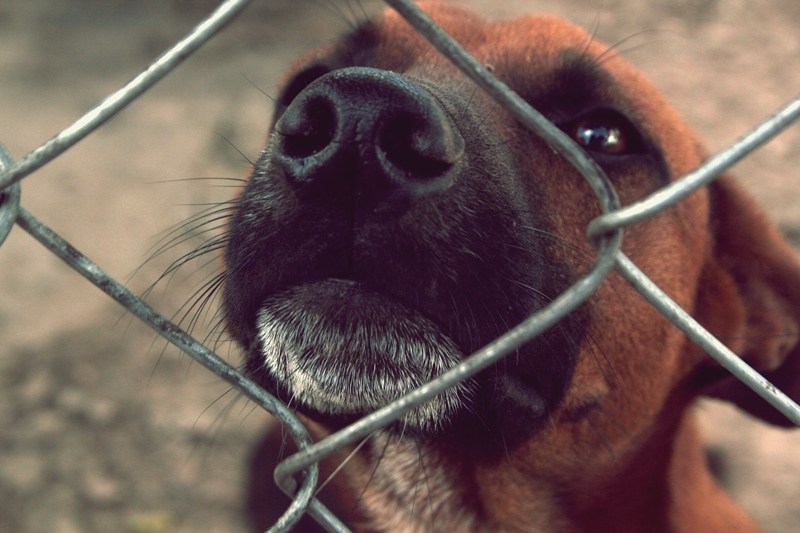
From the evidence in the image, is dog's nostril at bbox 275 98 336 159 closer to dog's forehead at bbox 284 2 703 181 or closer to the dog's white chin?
the dog's white chin

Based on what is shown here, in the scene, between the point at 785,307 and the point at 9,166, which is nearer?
the point at 9,166

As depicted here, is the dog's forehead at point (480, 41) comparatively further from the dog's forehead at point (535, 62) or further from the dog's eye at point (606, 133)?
the dog's eye at point (606, 133)

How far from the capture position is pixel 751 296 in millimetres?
2637

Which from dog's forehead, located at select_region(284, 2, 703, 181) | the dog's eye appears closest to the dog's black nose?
dog's forehead, located at select_region(284, 2, 703, 181)

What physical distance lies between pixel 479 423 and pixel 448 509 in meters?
0.66

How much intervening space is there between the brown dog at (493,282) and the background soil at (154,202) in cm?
39

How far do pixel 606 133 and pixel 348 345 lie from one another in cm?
111

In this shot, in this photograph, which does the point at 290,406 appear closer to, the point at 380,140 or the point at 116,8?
the point at 380,140

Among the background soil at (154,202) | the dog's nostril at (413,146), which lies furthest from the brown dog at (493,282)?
the background soil at (154,202)

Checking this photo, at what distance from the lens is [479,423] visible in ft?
6.25

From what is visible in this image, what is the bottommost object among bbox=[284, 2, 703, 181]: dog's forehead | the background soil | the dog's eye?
the background soil

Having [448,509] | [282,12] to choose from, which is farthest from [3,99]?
[448,509]

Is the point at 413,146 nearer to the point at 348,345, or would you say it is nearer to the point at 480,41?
the point at 348,345

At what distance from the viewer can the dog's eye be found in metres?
2.28
